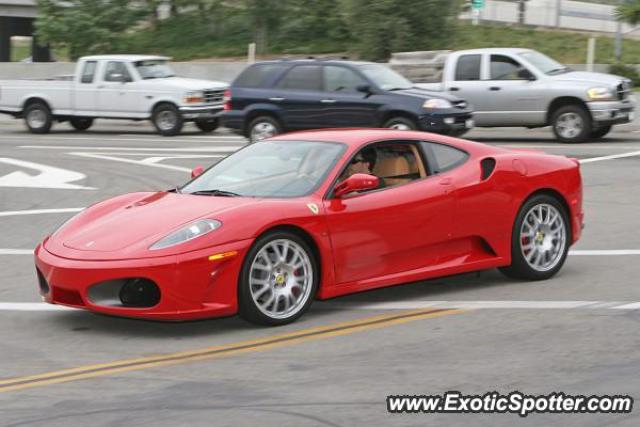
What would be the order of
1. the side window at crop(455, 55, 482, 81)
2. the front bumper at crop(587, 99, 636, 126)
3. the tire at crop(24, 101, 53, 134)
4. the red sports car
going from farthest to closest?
the tire at crop(24, 101, 53, 134)
the side window at crop(455, 55, 482, 81)
the front bumper at crop(587, 99, 636, 126)
the red sports car

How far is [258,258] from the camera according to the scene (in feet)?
24.6

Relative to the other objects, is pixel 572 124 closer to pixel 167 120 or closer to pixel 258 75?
pixel 258 75

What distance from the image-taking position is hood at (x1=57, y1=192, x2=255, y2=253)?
24.6ft

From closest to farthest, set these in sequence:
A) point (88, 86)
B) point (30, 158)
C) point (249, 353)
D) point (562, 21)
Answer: point (249, 353)
point (30, 158)
point (88, 86)
point (562, 21)

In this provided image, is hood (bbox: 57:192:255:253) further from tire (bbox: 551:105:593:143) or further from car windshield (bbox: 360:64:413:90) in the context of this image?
tire (bbox: 551:105:593:143)

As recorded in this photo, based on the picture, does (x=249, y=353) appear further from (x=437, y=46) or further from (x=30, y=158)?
(x=437, y=46)

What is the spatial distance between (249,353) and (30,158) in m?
14.5

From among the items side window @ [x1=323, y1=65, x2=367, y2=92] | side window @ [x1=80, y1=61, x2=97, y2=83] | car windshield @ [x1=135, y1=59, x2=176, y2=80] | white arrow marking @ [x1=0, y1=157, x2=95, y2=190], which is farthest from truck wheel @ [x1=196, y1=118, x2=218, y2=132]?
white arrow marking @ [x1=0, y1=157, x2=95, y2=190]

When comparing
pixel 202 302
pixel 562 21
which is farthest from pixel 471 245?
pixel 562 21

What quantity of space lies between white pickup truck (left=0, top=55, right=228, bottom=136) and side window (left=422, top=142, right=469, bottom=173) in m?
17.2

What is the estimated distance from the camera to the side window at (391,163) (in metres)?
8.40

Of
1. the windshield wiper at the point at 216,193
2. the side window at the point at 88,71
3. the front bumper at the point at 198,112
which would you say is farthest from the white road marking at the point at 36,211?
the side window at the point at 88,71

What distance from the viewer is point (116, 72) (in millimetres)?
26578

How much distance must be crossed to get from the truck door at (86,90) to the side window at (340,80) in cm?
748
